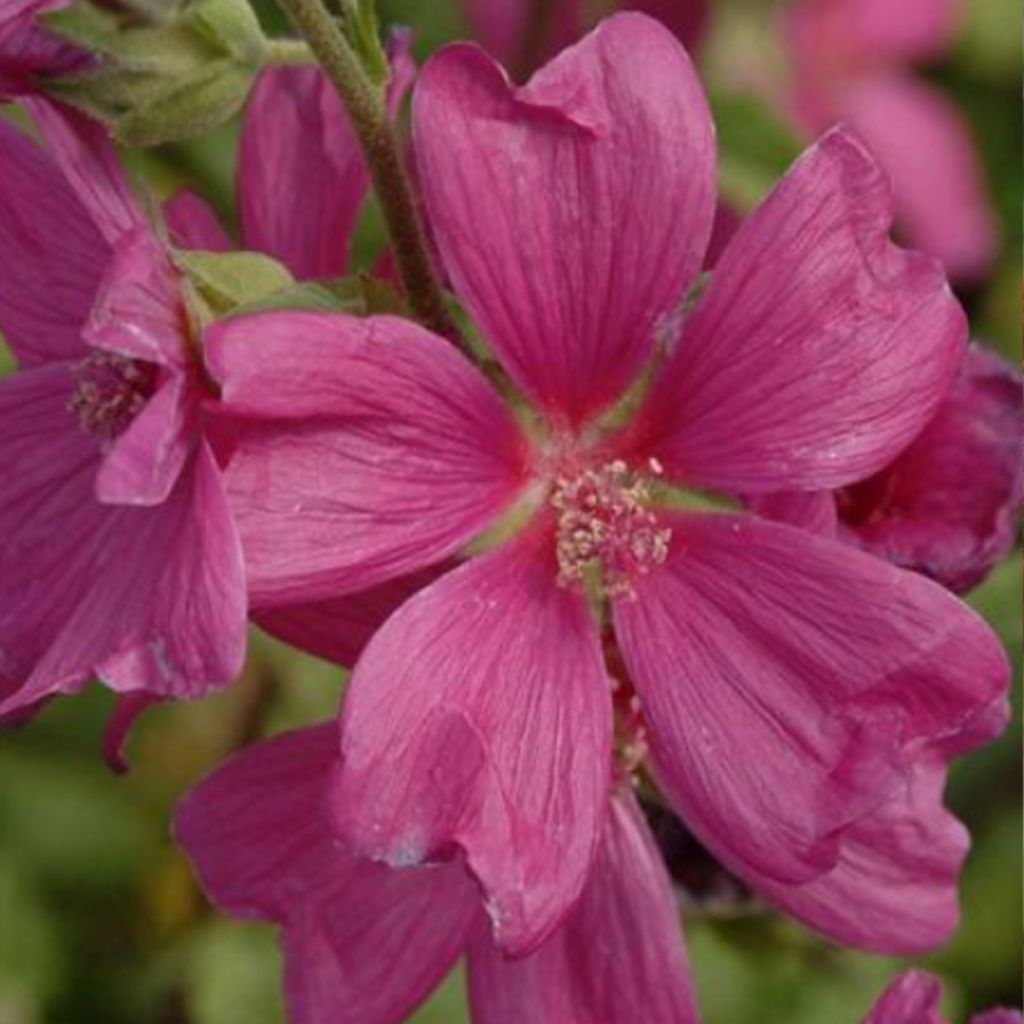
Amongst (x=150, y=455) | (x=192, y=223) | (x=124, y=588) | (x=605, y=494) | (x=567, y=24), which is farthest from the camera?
(x=567, y=24)

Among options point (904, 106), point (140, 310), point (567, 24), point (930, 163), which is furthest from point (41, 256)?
point (904, 106)

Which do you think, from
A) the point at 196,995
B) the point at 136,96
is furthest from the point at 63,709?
the point at 136,96

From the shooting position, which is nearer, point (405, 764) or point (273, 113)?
point (405, 764)

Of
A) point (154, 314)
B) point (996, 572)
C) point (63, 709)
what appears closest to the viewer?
point (154, 314)

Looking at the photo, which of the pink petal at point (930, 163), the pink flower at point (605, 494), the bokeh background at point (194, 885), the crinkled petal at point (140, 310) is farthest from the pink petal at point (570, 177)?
the pink petal at point (930, 163)

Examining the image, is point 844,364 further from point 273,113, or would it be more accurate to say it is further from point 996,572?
point 996,572

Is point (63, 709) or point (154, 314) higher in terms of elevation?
point (154, 314)

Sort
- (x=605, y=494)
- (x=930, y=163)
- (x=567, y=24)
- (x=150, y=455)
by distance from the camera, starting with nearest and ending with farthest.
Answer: (x=150, y=455), (x=605, y=494), (x=567, y=24), (x=930, y=163)

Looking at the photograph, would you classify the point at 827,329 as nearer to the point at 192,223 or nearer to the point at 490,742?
the point at 490,742
